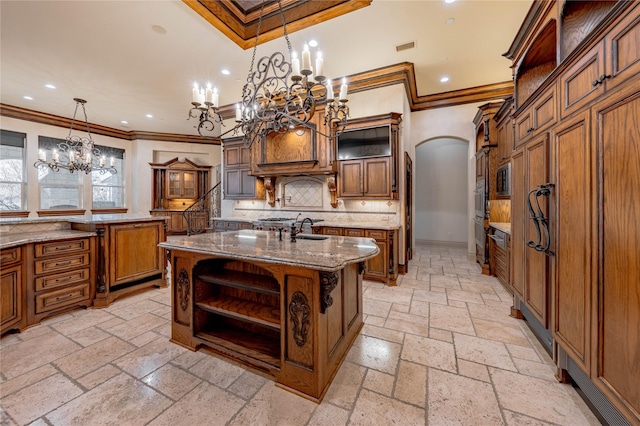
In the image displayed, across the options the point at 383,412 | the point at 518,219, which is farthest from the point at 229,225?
the point at 518,219

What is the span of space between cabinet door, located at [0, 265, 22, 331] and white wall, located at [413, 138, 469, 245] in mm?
7400

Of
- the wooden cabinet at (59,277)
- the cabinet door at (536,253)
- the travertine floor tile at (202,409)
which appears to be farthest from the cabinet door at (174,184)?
the cabinet door at (536,253)

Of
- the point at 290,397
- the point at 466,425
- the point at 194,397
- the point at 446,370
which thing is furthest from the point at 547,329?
the point at 194,397

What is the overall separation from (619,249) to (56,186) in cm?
1067

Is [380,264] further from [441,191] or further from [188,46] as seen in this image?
[188,46]

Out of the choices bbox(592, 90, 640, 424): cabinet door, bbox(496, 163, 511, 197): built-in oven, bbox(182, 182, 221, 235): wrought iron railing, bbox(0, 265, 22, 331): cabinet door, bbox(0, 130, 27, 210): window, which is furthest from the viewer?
bbox(182, 182, 221, 235): wrought iron railing

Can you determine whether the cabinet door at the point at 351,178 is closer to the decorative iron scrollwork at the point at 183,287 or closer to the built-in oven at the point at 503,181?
the built-in oven at the point at 503,181

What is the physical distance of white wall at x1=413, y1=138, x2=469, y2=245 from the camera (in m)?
6.81

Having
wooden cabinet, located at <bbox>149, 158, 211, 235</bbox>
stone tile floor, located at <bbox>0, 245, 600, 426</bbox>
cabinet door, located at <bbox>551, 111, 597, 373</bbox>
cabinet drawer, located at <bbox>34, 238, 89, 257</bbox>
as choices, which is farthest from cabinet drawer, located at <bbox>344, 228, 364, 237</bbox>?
wooden cabinet, located at <bbox>149, 158, 211, 235</bbox>

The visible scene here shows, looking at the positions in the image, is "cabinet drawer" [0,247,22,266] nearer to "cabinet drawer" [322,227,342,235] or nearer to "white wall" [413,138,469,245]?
"cabinet drawer" [322,227,342,235]

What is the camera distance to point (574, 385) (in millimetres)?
1773

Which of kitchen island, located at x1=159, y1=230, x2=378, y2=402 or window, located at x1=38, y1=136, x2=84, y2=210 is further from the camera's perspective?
window, located at x1=38, y1=136, x2=84, y2=210

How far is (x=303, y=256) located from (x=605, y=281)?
1.69 m

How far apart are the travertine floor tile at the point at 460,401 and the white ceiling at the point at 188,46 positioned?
382 cm
